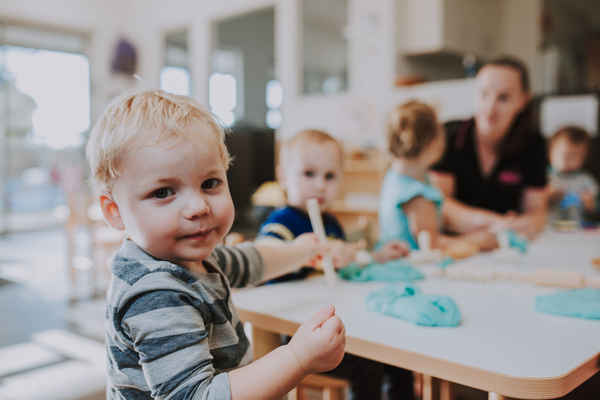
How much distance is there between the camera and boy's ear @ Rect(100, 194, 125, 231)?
67cm

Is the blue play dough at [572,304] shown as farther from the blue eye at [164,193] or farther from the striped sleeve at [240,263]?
the blue eye at [164,193]

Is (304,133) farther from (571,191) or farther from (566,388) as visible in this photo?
(571,191)

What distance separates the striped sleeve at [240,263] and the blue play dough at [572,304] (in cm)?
48

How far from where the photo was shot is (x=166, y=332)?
0.57 m

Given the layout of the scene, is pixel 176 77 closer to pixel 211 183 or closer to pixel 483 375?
pixel 211 183

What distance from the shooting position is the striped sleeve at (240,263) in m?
0.86

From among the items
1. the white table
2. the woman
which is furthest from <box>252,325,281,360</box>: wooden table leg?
the woman

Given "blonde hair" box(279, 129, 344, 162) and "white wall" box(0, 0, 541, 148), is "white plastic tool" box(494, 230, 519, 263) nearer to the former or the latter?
"blonde hair" box(279, 129, 344, 162)

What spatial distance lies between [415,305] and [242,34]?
5.87 meters

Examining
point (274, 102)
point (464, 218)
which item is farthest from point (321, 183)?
point (274, 102)

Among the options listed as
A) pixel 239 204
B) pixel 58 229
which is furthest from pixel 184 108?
pixel 58 229

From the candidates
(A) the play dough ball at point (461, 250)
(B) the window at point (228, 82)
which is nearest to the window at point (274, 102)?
(B) the window at point (228, 82)

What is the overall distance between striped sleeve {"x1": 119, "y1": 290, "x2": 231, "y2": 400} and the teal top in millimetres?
866

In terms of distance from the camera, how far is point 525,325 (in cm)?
78
